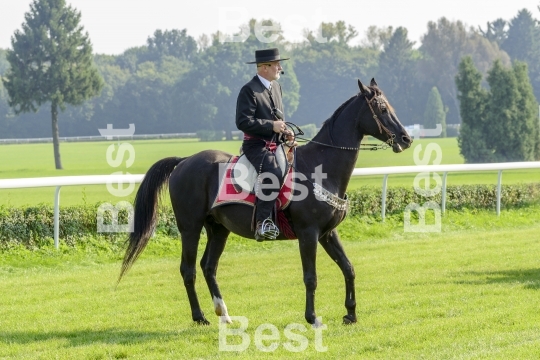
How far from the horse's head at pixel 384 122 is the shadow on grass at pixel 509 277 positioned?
7.82 ft

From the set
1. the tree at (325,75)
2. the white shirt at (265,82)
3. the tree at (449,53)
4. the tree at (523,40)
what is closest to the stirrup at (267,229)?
the white shirt at (265,82)

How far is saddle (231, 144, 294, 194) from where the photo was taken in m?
6.94

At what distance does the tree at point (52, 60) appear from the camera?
4797 centimetres

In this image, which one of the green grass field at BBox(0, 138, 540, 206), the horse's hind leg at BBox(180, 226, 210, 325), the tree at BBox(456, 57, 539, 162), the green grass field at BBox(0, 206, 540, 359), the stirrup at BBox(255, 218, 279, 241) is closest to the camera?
the green grass field at BBox(0, 206, 540, 359)

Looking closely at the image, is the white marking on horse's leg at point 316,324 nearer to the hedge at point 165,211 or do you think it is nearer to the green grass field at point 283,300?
the green grass field at point 283,300

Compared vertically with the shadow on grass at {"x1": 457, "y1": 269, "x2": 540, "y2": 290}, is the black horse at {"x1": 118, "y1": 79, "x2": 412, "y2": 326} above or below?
above

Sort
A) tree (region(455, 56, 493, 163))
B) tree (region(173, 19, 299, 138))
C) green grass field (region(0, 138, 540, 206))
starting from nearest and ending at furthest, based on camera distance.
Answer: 1. green grass field (region(0, 138, 540, 206))
2. tree (region(455, 56, 493, 163))
3. tree (region(173, 19, 299, 138))

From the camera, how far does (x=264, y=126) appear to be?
22.6 feet

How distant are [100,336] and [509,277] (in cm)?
447

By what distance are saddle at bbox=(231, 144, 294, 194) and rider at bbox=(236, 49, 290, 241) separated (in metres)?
0.05

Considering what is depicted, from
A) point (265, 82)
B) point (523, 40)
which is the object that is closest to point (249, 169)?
point (265, 82)

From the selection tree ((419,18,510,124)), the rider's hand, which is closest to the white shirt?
the rider's hand

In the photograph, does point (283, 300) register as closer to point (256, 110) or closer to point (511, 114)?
point (256, 110)

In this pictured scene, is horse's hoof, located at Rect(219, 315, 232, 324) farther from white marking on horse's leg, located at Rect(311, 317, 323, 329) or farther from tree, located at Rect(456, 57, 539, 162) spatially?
tree, located at Rect(456, 57, 539, 162)
